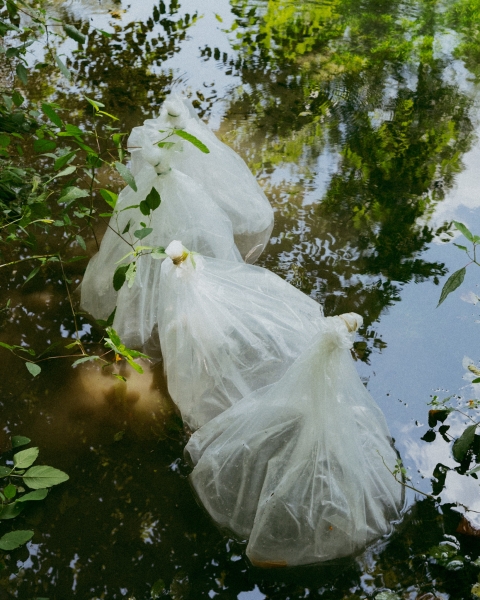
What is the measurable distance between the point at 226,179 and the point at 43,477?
1231mm

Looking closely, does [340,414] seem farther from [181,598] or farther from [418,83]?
[418,83]

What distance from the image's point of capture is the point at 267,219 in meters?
2.33

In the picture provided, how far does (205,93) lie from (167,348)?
1982 millimetres

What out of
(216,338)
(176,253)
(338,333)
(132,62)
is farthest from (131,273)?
(132,62)

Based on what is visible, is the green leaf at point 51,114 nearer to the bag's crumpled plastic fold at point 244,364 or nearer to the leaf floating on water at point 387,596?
the bag's crumpled plastic fold at point 244,364

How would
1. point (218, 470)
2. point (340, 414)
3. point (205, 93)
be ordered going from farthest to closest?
point (205, 93), point (218, 470), point (340, 414)

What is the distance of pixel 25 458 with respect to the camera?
5.56 feet

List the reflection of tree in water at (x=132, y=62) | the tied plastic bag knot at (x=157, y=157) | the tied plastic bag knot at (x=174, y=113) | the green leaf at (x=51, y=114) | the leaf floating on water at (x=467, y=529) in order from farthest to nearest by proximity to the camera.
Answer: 1. the reflection of tree in water at (x=132, y=62)
2. the tied plastic bag knot at (x=174, y=113)
3. the tied plastic bag knot at (x=157, y=157)
4. the leaf floating on water at (x=467, y=529)
5. the green leaf at (x=51, y=114)

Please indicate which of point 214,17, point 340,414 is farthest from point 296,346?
point 214,17

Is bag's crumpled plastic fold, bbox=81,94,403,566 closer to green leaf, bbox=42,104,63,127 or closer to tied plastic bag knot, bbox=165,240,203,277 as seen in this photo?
tied plastic bag knot, bbox=165,240,203,277

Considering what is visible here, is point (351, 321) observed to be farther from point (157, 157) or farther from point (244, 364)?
point (157, 157)

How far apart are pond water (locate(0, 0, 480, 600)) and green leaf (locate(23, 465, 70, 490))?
8 centimetres

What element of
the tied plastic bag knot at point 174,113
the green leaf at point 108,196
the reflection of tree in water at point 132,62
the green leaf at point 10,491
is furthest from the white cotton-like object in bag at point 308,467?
the reflection of tree in water at point 132,62

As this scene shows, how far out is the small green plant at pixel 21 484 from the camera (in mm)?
1563
